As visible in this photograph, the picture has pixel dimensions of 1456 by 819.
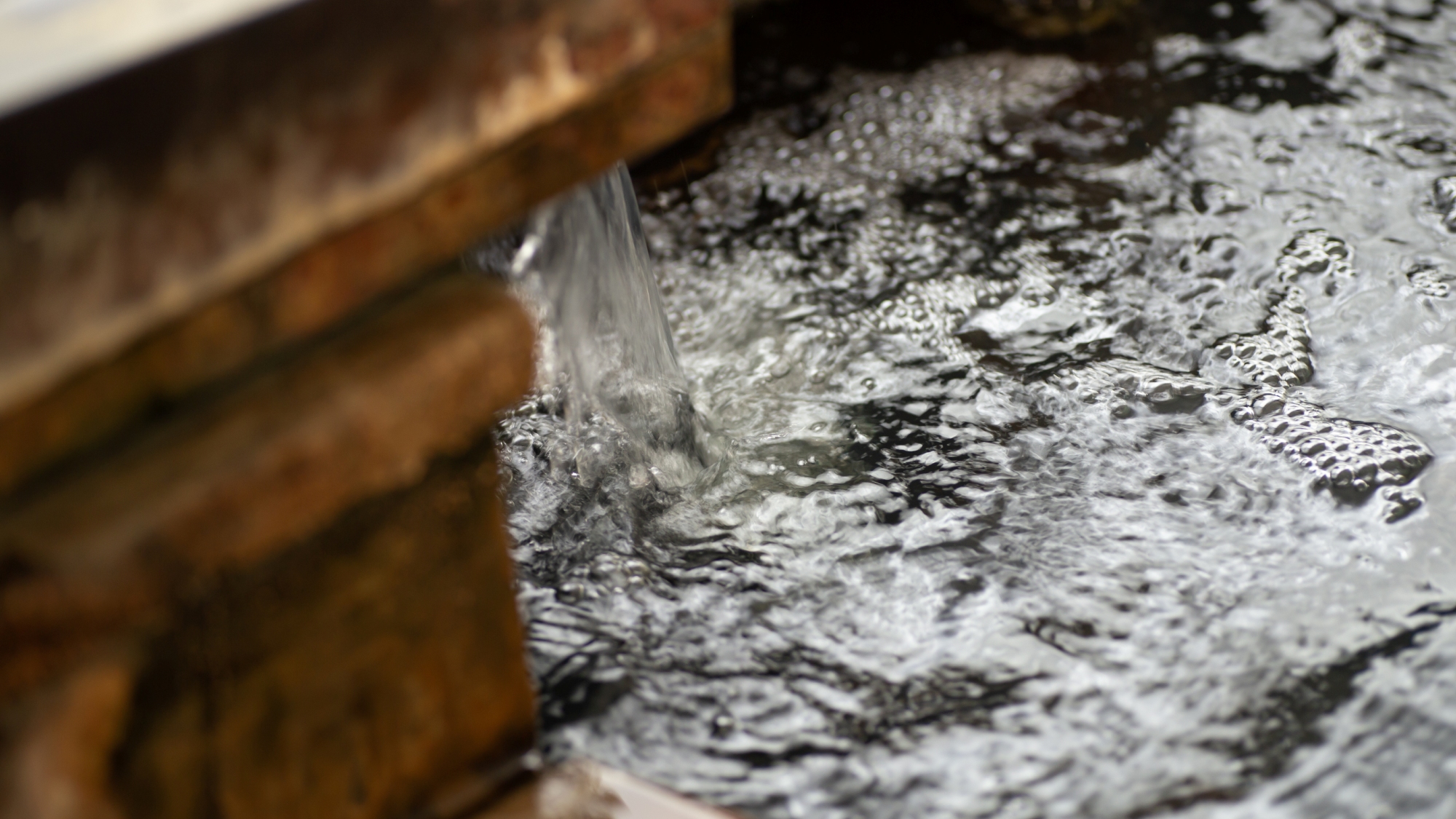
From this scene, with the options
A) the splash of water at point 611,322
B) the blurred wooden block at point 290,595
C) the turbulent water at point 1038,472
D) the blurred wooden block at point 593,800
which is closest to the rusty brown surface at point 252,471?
the blurred wooden block at point 290,595

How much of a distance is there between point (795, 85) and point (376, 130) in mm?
2242

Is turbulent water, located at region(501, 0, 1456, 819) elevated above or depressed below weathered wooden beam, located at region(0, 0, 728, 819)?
below

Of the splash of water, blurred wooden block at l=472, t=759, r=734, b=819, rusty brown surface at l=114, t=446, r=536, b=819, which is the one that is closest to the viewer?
rusty brown surface at l=114, t=446, r=536, b=819

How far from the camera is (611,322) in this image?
1.96 meters

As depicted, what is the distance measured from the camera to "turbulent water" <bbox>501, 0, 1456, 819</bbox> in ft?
4.56

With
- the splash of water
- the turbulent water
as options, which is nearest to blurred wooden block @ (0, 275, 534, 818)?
the turbulent water

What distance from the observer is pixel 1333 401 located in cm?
193

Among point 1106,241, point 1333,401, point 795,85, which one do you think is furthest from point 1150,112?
point 1333,401

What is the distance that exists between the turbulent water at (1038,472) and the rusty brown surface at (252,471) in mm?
519

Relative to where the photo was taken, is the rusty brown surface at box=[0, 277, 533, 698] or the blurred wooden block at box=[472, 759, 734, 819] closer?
the rusty brown surface at box=[0, 277, 533, 698]

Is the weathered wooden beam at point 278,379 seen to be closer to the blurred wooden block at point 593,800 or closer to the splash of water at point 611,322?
the blurred wooden block at point 593,800

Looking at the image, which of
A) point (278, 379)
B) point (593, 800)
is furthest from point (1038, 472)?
point (278, 379)

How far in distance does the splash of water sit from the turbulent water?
2cm

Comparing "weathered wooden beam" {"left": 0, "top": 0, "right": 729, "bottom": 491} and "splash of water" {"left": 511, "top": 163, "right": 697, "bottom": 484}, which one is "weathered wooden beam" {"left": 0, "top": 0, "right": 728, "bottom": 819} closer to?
"weathered wooden beam" {"left": 0, "top": 0, "right": 729, "bottom": 491}
